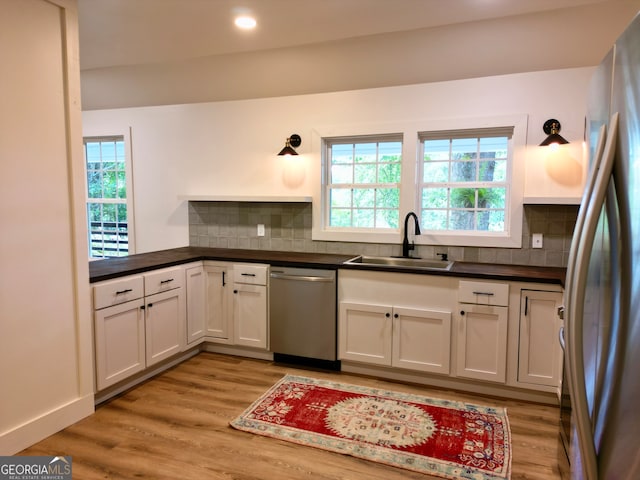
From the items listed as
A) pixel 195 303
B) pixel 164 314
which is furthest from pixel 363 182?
pixel 164 314

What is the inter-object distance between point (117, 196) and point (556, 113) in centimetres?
435

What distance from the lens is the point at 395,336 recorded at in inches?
126

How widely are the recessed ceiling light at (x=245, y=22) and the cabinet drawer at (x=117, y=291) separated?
1858 mm

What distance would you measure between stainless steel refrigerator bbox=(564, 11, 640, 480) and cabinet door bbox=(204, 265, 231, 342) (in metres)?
3.04

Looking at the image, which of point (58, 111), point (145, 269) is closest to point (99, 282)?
point (145, 269)

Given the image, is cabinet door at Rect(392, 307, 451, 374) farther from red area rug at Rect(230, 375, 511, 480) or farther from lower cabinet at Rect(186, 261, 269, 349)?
lower cabinet at Rect(186, 261, 269, 349)

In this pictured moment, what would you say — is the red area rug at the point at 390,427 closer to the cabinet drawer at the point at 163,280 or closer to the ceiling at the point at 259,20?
the cabinet drawer at the point at 163,280

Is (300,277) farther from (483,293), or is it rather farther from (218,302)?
(483,293)

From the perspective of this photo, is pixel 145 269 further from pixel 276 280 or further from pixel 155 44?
pixel 155 44

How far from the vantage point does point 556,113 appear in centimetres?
317

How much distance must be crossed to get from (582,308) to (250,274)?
2.93 m

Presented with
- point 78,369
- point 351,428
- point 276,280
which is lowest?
point 351,428

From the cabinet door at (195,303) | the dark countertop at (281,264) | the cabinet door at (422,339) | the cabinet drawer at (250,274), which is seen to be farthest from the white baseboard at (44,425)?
the cabinet door at (422,339)

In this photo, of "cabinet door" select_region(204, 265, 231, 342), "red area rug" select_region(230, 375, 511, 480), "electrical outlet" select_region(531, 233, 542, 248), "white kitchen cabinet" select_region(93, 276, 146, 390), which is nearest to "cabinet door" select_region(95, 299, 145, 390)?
"white kitchen cabinet" select_region(93, 276, 146, 390)
